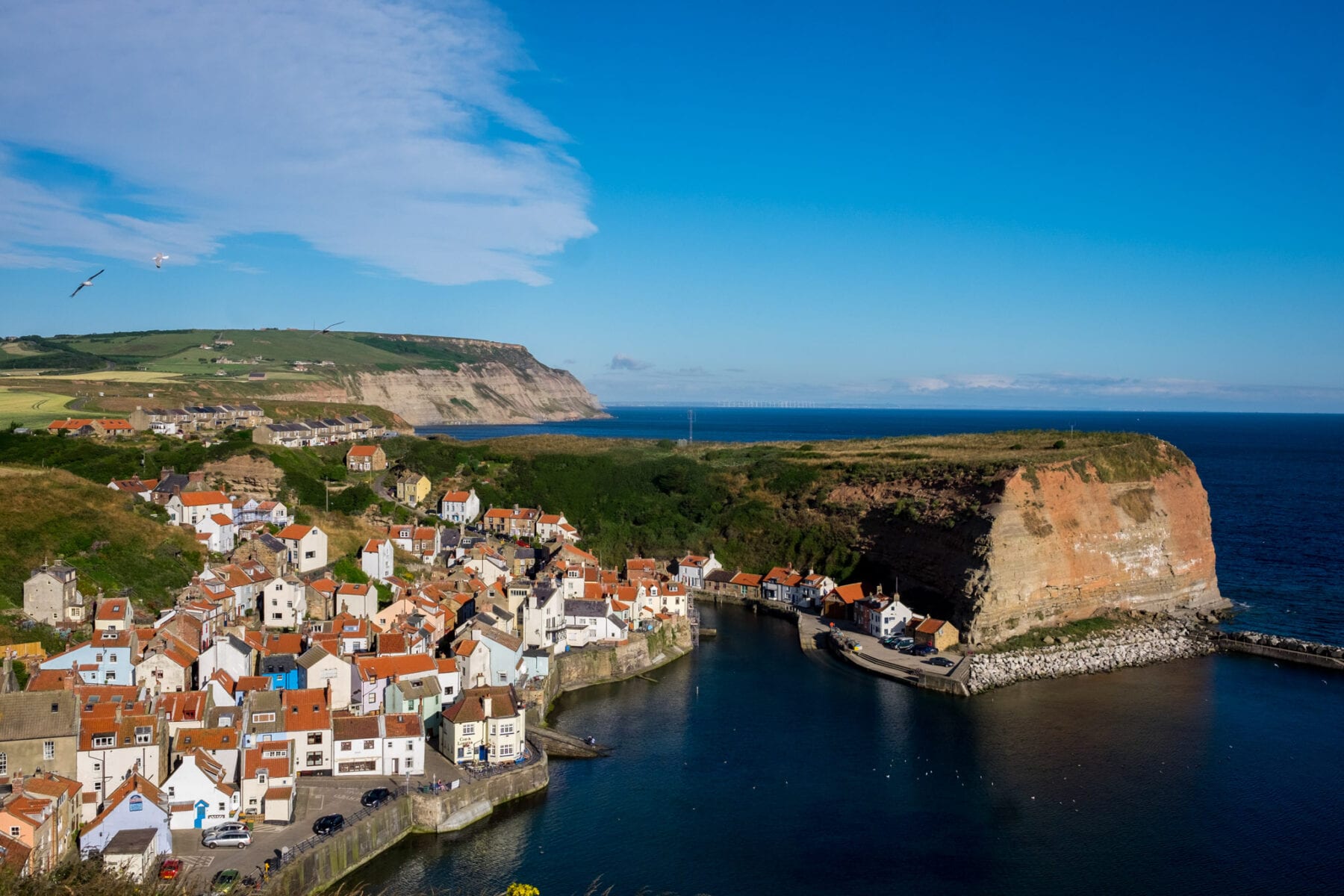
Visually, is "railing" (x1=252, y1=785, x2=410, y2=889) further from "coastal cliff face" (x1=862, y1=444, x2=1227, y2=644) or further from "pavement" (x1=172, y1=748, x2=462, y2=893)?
"coastal cliff face" (x1=862, y1=444, x2=1227, y2=644)

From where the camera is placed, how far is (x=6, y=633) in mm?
31625

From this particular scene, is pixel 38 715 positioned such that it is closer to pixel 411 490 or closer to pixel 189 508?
pixel 189 508

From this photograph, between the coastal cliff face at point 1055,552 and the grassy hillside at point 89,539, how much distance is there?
40.0m

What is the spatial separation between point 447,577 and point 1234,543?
6329cm

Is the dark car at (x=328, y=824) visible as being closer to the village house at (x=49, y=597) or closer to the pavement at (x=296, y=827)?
the pavement at (x=296, y=827)

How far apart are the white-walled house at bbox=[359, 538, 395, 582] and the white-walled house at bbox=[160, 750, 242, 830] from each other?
2342 centimetres

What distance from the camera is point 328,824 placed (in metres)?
24.4

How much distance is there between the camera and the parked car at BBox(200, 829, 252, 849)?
23266 millimetres

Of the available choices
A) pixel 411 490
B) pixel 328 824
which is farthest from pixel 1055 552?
pixel 411 490

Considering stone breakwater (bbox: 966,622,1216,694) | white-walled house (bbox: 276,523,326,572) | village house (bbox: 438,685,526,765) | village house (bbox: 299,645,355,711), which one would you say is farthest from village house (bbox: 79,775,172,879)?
stone breakwater (bbox: 966,622,1216,694)

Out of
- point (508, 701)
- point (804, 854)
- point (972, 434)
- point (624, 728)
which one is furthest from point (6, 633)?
point (972, 434)

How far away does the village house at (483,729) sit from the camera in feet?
98.6

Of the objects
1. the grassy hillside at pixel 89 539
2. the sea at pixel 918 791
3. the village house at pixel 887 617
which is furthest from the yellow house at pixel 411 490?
the village house at pixel 887 617

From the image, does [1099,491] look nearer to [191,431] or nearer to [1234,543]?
[1234,543]
